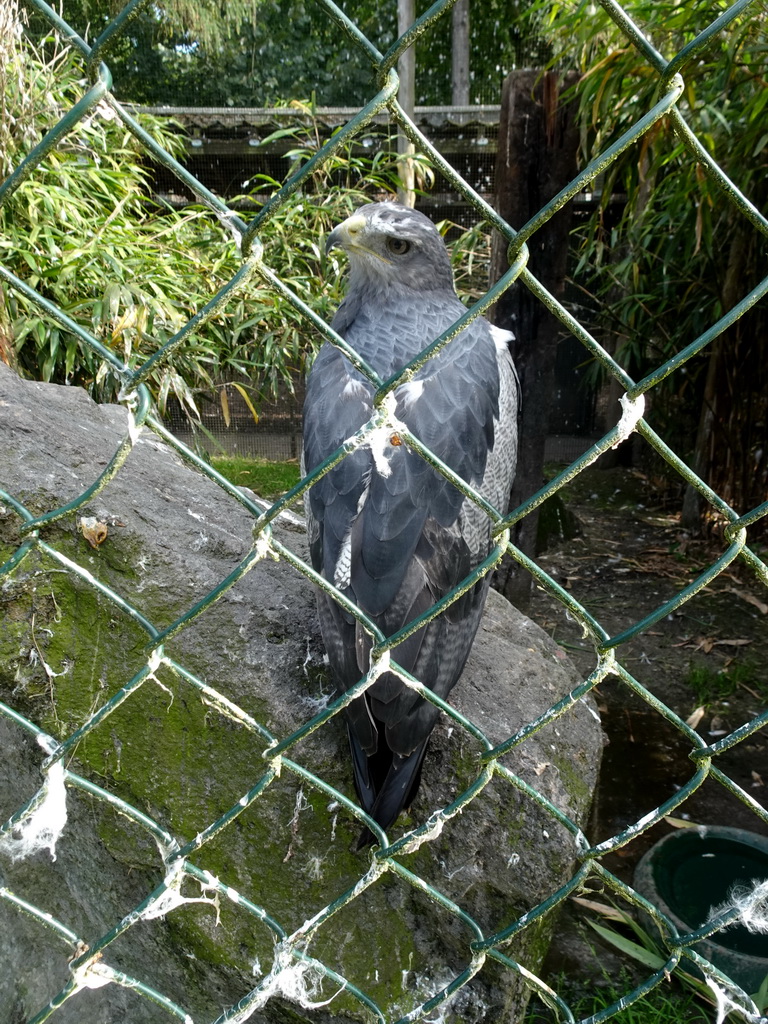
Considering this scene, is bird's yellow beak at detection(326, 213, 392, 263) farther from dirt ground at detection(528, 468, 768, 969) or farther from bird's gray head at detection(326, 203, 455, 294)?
dirt ground at detection(528, 468, 768, 969)

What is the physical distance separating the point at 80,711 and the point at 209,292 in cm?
272

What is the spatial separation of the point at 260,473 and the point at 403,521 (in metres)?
4.46

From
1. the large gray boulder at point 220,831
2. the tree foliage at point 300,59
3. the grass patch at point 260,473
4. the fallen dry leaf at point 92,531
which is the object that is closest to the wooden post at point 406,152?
the grass patch at point 260,473

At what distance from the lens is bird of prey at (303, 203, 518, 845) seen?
134 centimetres

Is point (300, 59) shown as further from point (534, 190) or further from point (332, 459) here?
point (332, 459)

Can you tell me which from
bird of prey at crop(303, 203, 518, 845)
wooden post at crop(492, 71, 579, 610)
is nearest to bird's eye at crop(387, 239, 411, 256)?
bird of prey at crop(303, 203, 518, 845)

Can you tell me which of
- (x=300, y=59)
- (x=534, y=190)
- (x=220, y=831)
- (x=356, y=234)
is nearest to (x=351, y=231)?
(x=356, y=234)

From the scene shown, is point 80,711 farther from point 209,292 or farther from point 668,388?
point 668,388

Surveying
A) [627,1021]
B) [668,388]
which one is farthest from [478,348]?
[668,388]

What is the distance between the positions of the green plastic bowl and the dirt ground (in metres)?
0.20

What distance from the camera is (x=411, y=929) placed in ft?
4.83

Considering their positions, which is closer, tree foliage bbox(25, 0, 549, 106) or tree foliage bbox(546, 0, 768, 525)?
tree foliage bbox(546, 0, 768, 525)

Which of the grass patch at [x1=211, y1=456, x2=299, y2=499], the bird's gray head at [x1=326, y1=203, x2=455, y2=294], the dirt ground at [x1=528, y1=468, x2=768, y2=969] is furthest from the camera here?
the grass patch at [x1=211, y1=456, x2=299, y2=499]

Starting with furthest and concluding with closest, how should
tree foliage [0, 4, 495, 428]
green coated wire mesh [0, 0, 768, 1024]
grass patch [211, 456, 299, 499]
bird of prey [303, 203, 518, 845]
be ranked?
grass patch [211, 456, 299, 499], tree foliage [0, 4, 495, 428], bird of prey [303, 203, 518, 845], green coated wire mesh [0, 0, 768, 1024]
